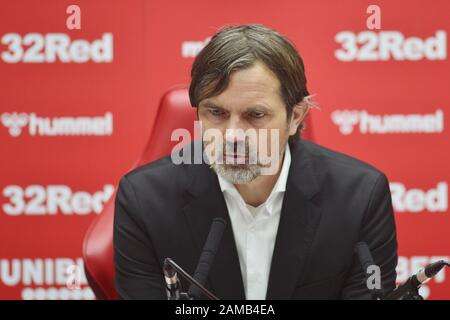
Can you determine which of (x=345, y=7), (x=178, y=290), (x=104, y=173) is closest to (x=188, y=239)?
(x=178, y=290)

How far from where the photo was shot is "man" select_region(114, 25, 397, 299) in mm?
1758

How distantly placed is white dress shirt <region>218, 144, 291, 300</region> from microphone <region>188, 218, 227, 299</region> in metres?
0.58

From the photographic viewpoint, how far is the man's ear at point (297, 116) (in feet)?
6.37

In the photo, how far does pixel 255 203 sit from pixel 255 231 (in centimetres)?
10

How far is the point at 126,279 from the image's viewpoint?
187cm

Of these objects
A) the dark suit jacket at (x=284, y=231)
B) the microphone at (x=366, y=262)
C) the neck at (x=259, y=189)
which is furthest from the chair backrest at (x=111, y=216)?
the microphone at (x=366, y=262)

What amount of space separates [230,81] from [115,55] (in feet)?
5.50

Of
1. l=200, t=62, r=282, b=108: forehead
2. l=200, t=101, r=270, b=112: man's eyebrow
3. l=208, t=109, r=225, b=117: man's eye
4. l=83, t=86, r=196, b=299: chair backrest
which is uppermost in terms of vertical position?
l=200, t=62, r=282, b=108: forehead

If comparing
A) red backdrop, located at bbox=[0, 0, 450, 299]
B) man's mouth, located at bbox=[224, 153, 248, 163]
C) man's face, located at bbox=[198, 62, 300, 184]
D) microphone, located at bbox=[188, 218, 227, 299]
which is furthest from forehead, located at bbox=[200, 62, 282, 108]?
red backdrop, located at bbox=[0, 0, 450, 299]

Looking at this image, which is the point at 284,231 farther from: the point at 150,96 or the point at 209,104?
the point at 150,96

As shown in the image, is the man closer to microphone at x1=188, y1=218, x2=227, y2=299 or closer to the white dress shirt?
the white dress shirt

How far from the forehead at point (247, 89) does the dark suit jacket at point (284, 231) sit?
11.3 inches

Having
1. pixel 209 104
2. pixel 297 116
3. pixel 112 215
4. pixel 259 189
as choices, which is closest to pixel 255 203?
pixel 259 189
